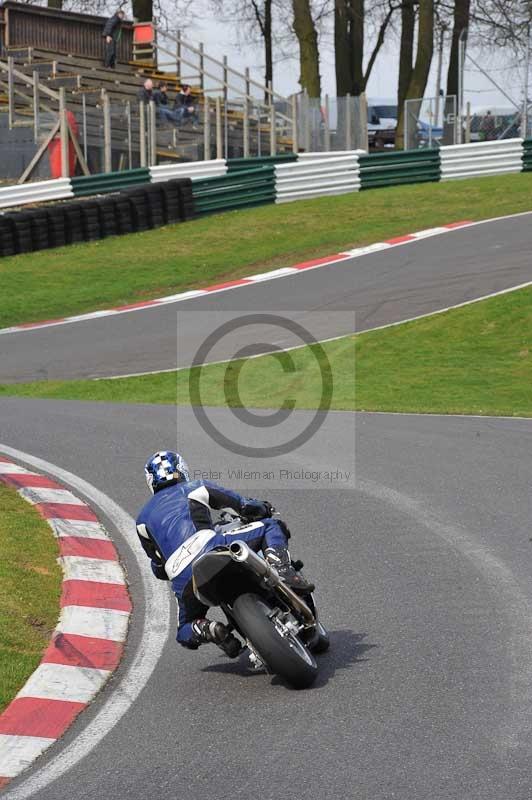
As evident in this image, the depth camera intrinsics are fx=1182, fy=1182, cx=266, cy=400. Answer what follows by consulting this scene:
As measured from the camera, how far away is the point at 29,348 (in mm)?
19234

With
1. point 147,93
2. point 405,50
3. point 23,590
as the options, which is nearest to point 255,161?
point 147,93

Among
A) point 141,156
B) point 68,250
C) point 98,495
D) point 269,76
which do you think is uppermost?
point 269,76

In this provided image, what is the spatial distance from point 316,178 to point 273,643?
25.7 meters

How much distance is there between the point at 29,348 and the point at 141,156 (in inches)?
492

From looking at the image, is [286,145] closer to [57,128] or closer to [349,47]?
[57,128]

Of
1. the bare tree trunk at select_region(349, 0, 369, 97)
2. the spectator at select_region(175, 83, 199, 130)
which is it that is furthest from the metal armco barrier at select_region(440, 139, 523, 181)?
the bare tree trunk at select_region(349, 0, 369, 97)

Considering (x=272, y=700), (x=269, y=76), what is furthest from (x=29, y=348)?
(x=269, y=76)

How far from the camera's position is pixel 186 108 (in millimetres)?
33688

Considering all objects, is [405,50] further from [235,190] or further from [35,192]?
[35,192]

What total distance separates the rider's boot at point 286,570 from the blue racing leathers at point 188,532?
0.09m

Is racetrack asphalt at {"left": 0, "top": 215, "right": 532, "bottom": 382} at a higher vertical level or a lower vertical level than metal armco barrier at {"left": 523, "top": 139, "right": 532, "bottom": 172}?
lower

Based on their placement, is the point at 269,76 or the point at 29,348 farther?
the point at 269,76

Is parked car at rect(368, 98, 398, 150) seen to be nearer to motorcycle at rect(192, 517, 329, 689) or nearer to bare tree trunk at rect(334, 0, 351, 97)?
bare tree trunk at rect(334, 0, 351, 97)

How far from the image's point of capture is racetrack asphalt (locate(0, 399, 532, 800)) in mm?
4969
